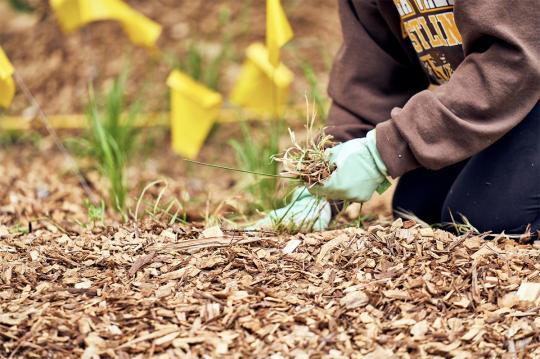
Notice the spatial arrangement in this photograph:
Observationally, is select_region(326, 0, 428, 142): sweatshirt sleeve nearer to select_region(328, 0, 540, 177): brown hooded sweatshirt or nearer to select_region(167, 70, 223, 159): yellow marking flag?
select_region(328, 0, 540, 177): brown hooded sweatshirt

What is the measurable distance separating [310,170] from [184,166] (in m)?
1.46

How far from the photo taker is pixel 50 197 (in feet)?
8.36

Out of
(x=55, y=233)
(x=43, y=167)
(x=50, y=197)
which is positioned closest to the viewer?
(x=55, y=233)

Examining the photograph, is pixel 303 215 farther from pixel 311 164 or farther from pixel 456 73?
pixel 456 73

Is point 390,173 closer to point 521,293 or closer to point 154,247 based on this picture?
point 521,293

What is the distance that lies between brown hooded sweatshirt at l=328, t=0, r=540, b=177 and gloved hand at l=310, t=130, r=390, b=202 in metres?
0.03

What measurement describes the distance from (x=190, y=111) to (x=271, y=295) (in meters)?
1.28

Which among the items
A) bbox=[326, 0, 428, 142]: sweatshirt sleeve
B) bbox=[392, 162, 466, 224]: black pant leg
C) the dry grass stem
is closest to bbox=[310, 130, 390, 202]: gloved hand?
the dry grass stem

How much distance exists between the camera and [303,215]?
201cm

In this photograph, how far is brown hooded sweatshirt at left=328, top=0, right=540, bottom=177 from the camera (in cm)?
169

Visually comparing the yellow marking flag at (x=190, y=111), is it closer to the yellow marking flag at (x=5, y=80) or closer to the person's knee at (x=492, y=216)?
the yellow marking flag at (x=5, y=80)

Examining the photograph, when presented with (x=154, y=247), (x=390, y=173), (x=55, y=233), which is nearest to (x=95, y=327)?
(x=154, y=247)

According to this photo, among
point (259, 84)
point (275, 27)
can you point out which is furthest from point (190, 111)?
point (275, 27)

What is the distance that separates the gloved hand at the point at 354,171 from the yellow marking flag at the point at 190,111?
93cm
